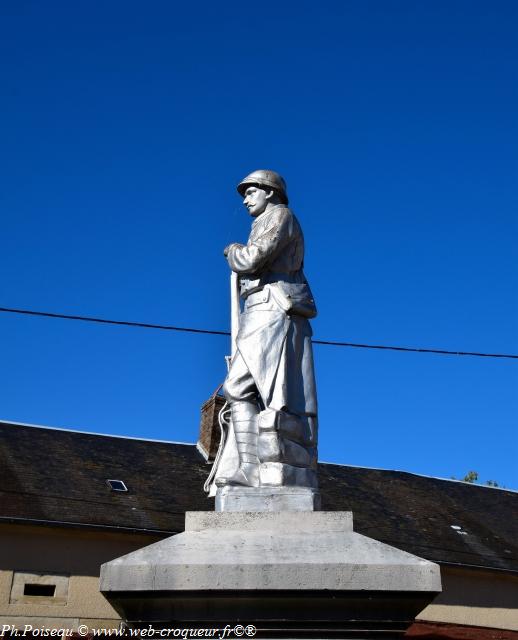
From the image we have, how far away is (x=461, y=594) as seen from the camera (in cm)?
2378

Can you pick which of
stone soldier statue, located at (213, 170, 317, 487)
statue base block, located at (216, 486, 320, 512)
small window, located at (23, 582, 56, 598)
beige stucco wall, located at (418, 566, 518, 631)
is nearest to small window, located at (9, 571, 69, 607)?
small window, located at (23, 582, 56, 598)

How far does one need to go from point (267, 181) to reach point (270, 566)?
10.0ft

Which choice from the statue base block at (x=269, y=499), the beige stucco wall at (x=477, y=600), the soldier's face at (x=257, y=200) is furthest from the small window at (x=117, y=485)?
the statue base block at (x=269, y=499)

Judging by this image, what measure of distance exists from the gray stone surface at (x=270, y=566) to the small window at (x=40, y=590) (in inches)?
651

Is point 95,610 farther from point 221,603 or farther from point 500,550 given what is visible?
point 221,603

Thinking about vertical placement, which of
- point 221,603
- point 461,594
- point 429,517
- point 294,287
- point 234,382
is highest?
point 429,517

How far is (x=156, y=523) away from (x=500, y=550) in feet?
34.7

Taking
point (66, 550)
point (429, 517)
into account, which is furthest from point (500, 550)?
point (66, 550)

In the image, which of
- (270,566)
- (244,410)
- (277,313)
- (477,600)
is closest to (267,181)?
(277,313)

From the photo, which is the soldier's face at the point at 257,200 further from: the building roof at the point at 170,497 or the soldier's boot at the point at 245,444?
the building roof at the point at 170,497

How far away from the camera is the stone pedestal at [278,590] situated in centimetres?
477

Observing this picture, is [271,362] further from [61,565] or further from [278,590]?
[61,565]

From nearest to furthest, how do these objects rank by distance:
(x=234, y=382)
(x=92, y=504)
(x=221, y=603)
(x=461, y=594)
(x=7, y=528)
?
(x=221, y=603), (x=234, y=382), (x=7, y=528), (x=92, y=504), (x=461, y=594)

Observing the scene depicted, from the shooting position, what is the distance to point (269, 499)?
5488mm
